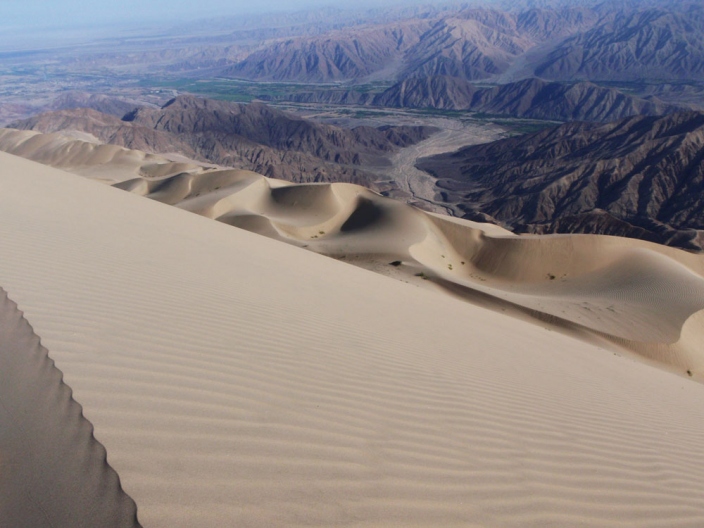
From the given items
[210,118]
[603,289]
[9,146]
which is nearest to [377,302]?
[603,289]

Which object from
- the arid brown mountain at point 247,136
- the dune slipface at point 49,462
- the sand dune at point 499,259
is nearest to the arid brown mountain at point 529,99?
the arid brown mountain at point 247,136

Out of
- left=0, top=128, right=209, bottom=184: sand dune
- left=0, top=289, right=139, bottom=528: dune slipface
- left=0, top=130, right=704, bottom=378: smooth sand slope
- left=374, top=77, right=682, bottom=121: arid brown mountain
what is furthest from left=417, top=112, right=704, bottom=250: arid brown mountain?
left=374, top=77, right=682, bottom=121: arid brown mountain

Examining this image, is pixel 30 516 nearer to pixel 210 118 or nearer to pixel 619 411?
pixel 619 411

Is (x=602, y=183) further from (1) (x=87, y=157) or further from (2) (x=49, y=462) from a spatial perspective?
(2) (x=49, y=462)

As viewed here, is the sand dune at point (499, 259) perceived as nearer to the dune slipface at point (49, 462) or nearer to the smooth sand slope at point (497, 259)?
the smooth sand slope at point (497, 259)

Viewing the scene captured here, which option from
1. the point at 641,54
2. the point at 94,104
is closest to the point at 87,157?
the point at 94,104
